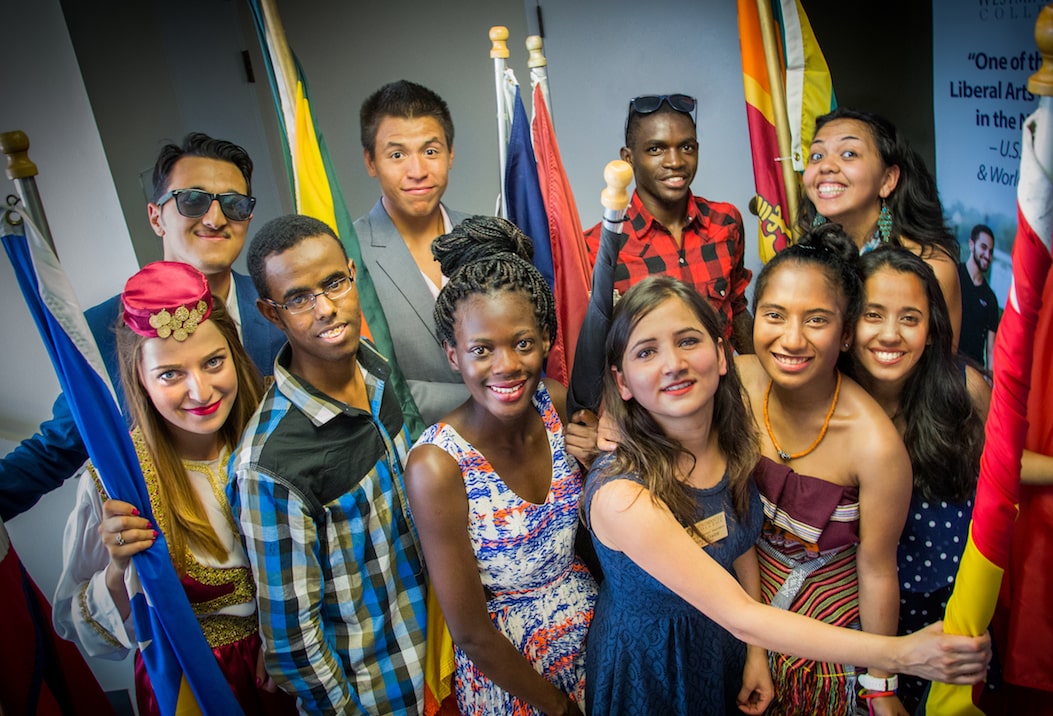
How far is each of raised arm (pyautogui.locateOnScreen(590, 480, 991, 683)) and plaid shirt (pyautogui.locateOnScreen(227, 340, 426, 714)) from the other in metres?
0.55

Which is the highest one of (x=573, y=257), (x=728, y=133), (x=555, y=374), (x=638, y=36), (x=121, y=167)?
(x=638, y=36)

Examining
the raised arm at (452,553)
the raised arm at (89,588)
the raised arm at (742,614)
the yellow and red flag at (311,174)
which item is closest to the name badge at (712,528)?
the raised arm at (742,614)

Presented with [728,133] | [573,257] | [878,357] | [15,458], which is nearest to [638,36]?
[728,133]

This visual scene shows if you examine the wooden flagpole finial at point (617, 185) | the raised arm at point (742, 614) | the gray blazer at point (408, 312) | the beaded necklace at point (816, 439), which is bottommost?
the raised arm at point (742, 614)

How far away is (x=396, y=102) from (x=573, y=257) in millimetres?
712

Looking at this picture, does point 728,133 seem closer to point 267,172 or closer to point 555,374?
point 555,374

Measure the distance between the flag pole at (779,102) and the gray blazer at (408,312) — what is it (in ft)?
4.21

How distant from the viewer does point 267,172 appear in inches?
115

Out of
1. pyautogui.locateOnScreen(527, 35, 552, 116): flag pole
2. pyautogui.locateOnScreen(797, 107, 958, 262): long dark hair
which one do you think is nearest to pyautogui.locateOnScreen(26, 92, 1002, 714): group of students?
pyautogui.locateOnScreen(797, 107, 958, 262): long dark hair

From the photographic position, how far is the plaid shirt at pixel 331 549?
1658mm

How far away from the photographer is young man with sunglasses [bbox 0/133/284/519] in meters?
1.95

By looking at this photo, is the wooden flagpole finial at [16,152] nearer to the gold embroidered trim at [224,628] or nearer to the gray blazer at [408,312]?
the gray blazer at [408,312]

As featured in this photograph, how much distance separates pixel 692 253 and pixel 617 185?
107cm

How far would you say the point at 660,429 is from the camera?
1700 millimetres
